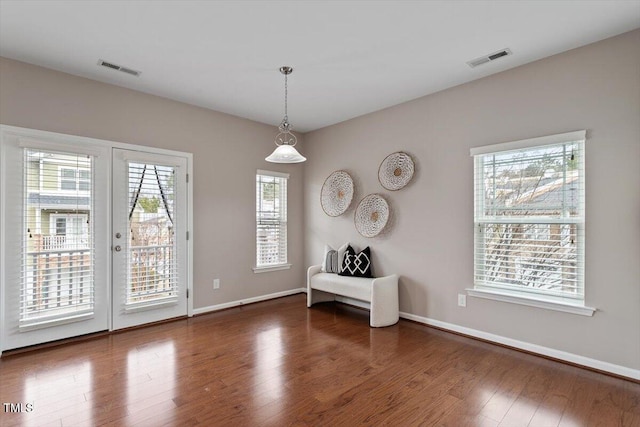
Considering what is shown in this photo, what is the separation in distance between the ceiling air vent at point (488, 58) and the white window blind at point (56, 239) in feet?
13.1

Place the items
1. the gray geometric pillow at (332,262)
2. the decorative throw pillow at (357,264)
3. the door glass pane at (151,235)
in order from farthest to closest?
the gray geometric pillow at (332,262), the decorative throw pillow at (357,264), the door glass pane at (151,235)

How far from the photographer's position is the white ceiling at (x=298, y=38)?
91.8 inches

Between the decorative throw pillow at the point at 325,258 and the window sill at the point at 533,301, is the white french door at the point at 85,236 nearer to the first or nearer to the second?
the decorative throw pillow at the point at 325,258

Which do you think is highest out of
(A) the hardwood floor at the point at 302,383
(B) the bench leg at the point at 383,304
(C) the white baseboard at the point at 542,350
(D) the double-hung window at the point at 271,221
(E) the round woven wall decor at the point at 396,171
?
(E) the round woven wall decor at the point at 396,171

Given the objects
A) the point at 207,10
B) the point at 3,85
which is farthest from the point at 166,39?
the point at 3,85

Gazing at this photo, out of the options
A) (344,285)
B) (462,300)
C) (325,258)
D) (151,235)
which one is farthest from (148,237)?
(462,300)

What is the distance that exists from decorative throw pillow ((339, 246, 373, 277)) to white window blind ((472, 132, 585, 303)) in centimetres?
139

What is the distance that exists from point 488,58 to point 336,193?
2.59 metres

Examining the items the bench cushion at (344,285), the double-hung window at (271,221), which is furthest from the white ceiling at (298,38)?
the bench cushion at (344,285)

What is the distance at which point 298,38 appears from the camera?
2721 millimetres

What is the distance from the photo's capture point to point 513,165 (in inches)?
127

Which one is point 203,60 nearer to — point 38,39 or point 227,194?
point 38,39

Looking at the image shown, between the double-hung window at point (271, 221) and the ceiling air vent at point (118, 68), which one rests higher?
the ceiling air vent at point (118, 68)

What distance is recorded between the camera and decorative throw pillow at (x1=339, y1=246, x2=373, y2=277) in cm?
441
